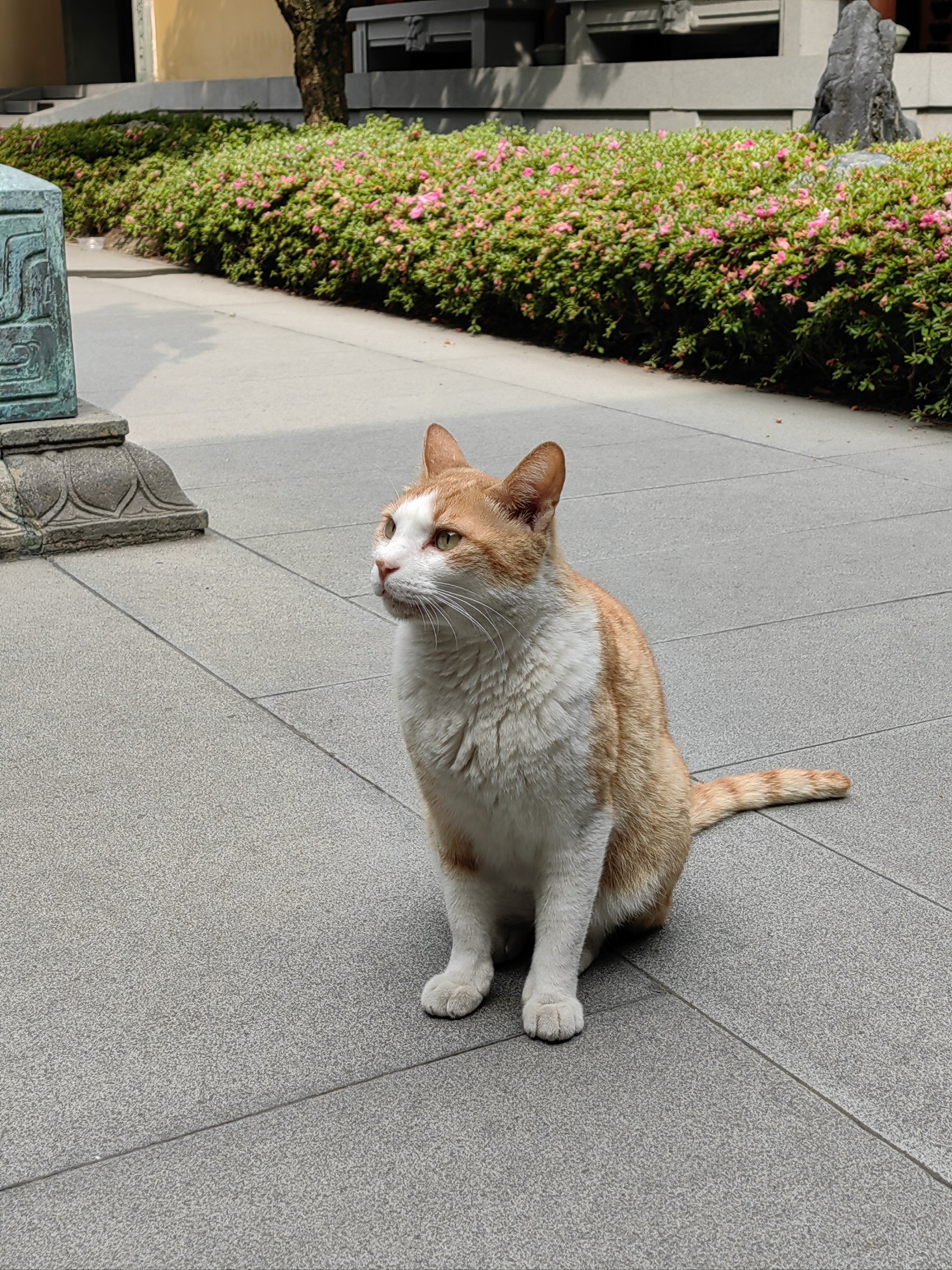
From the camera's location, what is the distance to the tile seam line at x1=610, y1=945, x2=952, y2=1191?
2545mm

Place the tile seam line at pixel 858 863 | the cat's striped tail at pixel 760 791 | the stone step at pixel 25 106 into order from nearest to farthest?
the tile seam line at pixel 858 863, the cat's striped tail at pixel 760 791, the stone step at pixel 25 106

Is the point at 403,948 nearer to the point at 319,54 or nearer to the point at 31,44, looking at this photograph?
the point at 319,54

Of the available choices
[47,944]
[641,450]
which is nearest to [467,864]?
[47,944]

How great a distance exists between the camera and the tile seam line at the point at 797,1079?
254 cm

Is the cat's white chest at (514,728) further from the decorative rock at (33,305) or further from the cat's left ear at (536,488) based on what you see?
the decorative rock at (33,305)

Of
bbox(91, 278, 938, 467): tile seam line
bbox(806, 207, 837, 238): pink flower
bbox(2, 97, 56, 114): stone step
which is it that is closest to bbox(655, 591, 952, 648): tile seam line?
bbox(91, 278, 938, 467): tile seam line

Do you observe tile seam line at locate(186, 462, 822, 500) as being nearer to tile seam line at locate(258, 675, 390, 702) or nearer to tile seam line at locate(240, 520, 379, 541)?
tile seam line at locate(240, 520, 379, 541)

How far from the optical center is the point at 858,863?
3.66m

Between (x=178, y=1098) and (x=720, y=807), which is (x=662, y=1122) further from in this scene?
(x=720, y=807)

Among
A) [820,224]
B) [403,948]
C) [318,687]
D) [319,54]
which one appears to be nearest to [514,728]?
[403,948]

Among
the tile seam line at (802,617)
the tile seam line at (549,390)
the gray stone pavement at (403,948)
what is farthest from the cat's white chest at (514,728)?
the tile seam line at (549,390)

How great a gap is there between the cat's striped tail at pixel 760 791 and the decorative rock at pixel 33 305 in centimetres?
398

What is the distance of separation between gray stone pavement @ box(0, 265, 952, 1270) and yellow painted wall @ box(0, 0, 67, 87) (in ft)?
95.9

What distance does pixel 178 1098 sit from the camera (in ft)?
9.03
